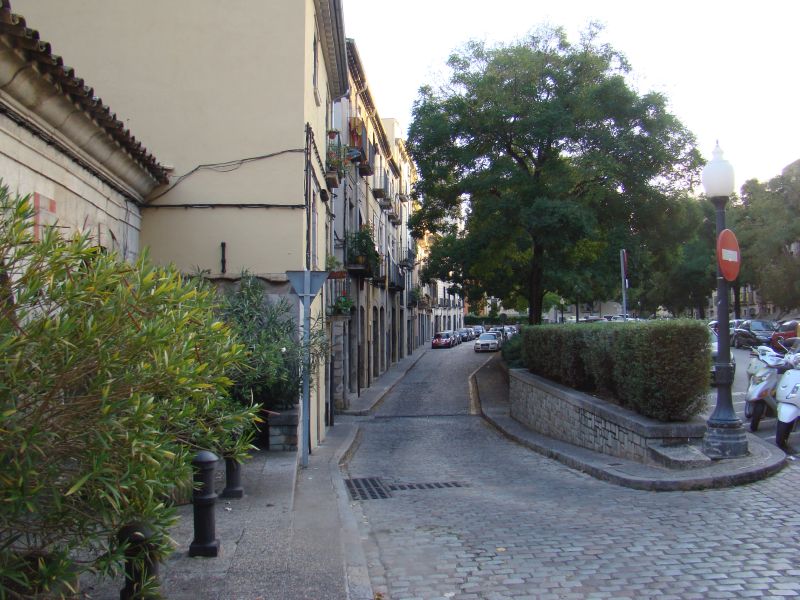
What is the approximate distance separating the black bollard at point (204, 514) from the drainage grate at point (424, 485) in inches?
158

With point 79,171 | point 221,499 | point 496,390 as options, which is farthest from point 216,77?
point 496,390

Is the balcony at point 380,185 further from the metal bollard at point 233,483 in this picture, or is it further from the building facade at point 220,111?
the metal bollard at point 233,483

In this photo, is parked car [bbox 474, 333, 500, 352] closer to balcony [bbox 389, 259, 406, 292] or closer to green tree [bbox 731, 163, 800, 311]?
balcony [bbox 389, 259, 406, 292]

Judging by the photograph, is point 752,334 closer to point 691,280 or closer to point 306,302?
point 691,280

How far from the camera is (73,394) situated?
3.07 meters

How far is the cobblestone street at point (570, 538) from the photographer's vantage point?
4.91 metres

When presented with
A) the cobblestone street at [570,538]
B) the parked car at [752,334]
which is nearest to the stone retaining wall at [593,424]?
the cobblestone street at [570,538]

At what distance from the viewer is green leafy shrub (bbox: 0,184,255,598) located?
9.25ft

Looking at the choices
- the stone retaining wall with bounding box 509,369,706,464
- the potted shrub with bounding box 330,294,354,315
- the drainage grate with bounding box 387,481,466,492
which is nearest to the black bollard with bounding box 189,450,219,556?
the drainage grate with bounding box 387,481,466,492

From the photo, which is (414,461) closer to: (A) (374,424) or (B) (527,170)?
(A) (374,424)

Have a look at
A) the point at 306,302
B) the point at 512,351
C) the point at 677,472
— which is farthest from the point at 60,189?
the point at 512,351

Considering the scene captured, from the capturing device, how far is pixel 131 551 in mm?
3898

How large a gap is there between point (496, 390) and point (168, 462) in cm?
2076

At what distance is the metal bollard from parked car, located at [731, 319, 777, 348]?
29.7 m
